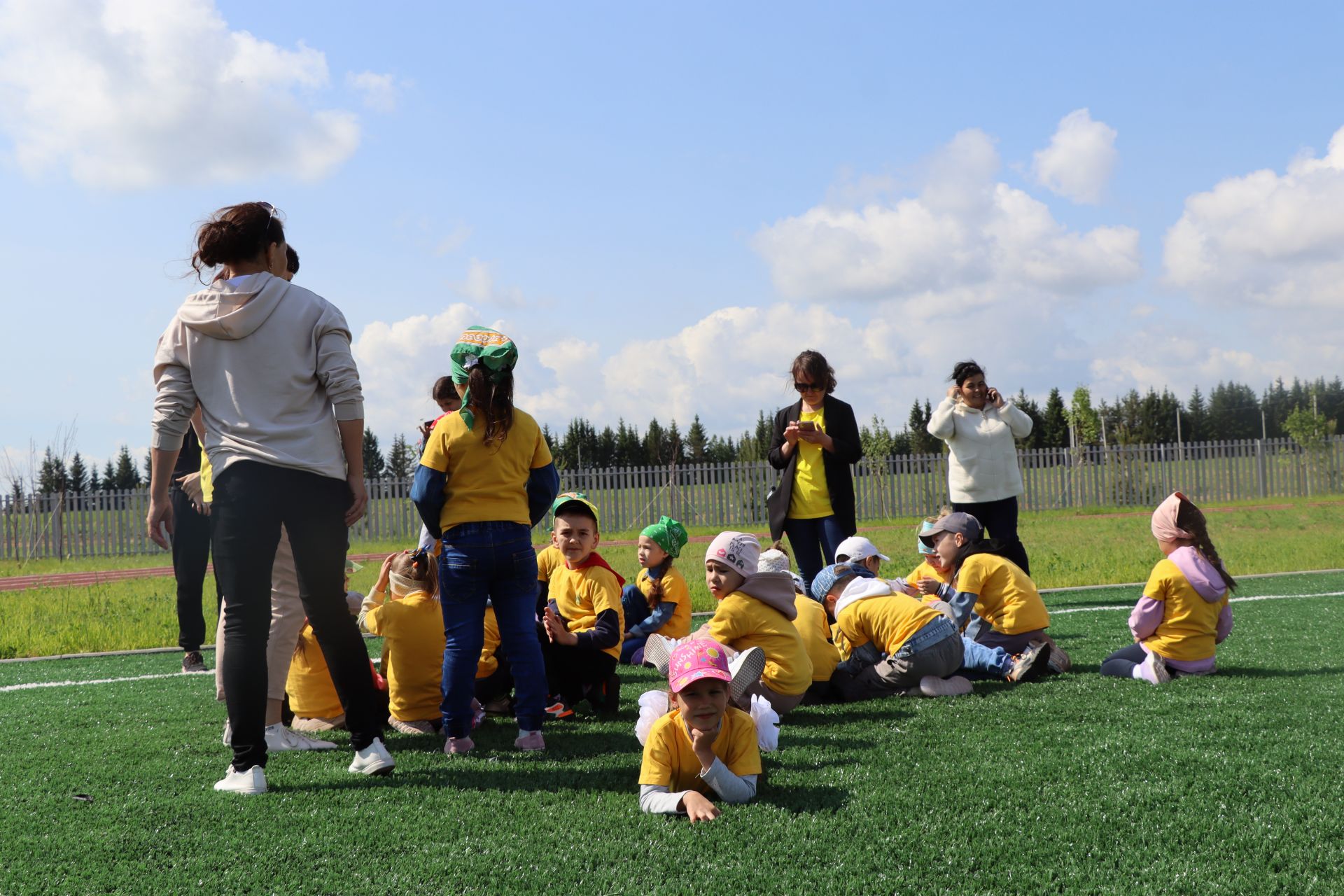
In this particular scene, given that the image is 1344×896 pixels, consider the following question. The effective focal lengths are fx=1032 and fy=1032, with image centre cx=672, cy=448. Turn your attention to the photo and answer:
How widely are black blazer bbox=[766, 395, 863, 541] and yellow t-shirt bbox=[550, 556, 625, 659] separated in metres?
1.56

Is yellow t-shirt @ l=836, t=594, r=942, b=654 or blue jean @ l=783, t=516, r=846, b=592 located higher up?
blue jean @ l=783, t=516, r=846, b=592

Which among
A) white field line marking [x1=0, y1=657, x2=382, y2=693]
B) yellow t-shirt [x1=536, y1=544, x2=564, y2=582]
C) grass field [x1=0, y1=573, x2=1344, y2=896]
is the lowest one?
white field line marking [x1=0, y1=657, x2=382, y2=693]

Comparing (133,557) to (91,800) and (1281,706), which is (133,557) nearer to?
(91,800)

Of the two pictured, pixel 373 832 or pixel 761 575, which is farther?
pixel 761 575

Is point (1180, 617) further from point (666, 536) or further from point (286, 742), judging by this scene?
point (286, 742)

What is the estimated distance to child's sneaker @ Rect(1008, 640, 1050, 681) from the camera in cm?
520

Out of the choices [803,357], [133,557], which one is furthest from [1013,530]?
[133,557]

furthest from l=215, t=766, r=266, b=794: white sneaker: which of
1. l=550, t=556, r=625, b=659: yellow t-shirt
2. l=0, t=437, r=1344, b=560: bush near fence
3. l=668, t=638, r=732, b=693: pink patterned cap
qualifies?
l=0, t=437, r=1344, b=560: bush near fence

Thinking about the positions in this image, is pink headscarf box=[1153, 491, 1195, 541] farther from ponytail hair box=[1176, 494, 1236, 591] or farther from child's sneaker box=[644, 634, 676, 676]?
child's sneaker box=[644, 634, 676, 676]

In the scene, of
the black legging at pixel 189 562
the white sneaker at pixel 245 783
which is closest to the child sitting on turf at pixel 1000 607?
the white sneaker at pixel 245 783

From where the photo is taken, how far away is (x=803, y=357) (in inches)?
261

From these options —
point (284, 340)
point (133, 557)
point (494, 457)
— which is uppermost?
point (284, 340)

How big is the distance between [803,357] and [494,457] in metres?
3.11

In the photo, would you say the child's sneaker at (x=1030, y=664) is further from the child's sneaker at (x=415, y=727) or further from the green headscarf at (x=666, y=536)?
the child's sneaker at (x=415, y=727)
